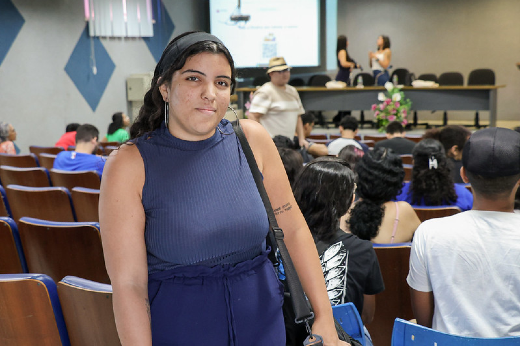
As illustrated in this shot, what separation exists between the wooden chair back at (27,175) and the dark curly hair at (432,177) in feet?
9.21

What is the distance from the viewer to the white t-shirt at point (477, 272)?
149cm

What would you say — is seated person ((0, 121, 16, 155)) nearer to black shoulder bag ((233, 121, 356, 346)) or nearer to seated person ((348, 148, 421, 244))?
seated person ((348, 148, 421, 244))

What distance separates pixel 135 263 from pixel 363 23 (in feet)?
43.1

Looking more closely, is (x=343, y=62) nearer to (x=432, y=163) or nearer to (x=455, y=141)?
(x=455, y=141)

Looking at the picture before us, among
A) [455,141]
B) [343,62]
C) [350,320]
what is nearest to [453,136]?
[455,141]

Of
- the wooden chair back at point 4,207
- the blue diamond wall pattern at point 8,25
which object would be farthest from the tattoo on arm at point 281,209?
the blue diamond wall pattern at point 8,25

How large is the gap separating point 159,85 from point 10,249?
155cm

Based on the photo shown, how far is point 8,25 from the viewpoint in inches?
317

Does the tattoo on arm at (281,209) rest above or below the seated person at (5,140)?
above

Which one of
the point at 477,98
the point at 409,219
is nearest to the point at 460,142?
the point at 409,219

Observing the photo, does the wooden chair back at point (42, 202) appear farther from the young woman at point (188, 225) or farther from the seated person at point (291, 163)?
the young woman at point (188, 225)

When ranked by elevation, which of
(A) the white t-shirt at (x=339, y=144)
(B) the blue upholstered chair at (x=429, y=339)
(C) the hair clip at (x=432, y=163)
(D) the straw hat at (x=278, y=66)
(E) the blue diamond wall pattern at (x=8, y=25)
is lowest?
(B) the blue upholstered chair at (x=429, y=339)

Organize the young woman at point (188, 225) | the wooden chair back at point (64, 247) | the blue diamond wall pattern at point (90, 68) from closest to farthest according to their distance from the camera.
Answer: the young woman at point (188, 225)
the wooden chair back at point (64, 247)
the blue diamond wall pattern at point (90, 68)

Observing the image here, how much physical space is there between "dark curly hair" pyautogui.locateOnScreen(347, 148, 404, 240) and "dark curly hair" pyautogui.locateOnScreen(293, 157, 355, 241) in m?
0.58
